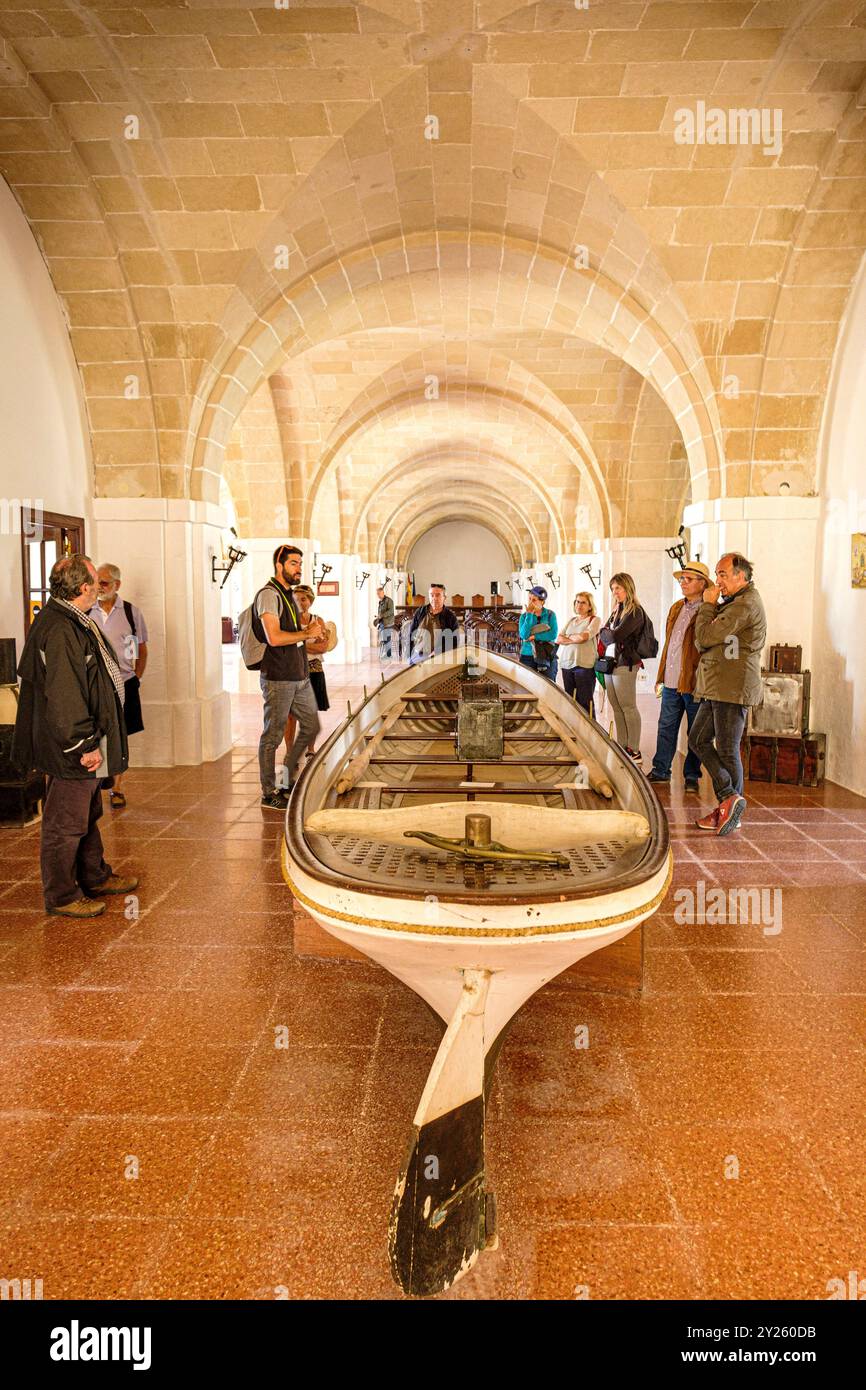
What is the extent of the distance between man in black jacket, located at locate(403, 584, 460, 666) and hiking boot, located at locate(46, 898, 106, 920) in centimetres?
442

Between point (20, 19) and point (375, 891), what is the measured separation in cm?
595

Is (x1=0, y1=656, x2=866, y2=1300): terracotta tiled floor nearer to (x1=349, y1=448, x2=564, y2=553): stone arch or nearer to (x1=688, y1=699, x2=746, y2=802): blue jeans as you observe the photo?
(x1=688, y1=699, x2=746, y2=802): blue jeans

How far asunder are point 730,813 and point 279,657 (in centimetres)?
299

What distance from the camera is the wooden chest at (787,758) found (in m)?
7.02

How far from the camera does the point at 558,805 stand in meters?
3.77

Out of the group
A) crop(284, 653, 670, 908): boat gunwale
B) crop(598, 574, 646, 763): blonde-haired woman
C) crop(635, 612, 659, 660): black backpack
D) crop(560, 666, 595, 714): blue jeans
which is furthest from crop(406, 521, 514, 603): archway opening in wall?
crop(284, 653, 670, 908): boat gunwale

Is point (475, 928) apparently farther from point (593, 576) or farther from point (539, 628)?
point (593, 576)

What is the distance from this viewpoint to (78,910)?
419cm

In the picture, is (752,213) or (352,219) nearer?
(752,213)
